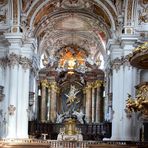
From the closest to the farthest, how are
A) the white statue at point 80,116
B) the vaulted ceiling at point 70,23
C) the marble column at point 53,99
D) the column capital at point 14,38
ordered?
the column capital at point 14,38
the vaulted ceiling at point 70,23
the white statue at point 80,116
the marble column at point 53,99

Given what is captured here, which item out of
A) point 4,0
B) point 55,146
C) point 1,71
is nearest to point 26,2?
point 4,0

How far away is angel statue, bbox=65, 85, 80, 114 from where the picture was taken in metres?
40.5

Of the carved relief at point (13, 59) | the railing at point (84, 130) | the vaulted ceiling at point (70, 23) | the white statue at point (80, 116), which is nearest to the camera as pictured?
the carved relief at point (13, 59)

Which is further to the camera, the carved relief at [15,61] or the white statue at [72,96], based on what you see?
the white statue at [72,96]

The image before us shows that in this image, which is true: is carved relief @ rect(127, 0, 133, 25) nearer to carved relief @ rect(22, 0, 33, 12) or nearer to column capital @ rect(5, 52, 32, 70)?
carved relief @ rect(22, 0, 33, 12)

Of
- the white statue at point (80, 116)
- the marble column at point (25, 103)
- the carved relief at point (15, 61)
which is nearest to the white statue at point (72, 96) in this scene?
the white statue at point (80, 116)

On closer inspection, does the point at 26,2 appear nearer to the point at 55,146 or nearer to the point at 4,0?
the point at 4,0

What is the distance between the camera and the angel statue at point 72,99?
40.5 meters

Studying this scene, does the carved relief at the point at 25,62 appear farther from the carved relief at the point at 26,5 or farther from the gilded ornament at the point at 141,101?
the gilded ornament at the point at 141,101

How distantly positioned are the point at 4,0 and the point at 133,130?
1043 cm

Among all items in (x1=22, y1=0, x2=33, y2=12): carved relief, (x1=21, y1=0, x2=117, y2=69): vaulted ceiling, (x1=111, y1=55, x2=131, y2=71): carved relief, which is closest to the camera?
(x1=111, y1=55, x2=131, y2=71): carved relief

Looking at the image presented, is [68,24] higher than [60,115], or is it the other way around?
[68,24]

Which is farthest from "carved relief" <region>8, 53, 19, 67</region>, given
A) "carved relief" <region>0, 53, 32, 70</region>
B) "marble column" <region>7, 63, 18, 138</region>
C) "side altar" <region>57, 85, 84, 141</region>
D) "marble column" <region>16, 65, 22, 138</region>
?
"side altar" <region>57, 85, 84, 141</region>

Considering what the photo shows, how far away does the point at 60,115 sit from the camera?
39469 mm
